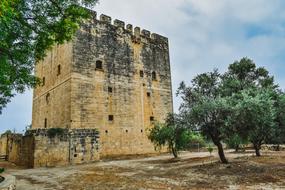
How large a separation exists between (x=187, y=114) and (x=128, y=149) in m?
10.8

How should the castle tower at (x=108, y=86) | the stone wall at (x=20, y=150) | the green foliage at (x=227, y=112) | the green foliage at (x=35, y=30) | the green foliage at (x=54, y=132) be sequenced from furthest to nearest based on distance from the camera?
1. the castle tower at (x=108, y=86)
2. the green foliage at (x=54, y=132)
3. the stone wall at (x=20, y=150)
4. the green foliage at (x=227, y=112)
5. the green foliage at (x=35, y=30)

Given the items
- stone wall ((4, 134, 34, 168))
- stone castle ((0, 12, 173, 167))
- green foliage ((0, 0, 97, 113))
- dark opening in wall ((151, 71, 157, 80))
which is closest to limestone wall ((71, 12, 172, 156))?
stone castle ((0, 12, 173, 167))

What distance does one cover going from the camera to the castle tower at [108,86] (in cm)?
2128

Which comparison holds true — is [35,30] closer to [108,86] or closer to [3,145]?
[108,86]

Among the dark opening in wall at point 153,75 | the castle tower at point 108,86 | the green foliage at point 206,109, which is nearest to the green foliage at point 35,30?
the green foliage at point 206,109

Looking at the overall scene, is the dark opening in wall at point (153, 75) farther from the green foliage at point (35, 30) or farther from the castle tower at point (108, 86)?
the green foliage at point (35, 30)

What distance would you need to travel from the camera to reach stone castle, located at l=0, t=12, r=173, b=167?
18.4 metres

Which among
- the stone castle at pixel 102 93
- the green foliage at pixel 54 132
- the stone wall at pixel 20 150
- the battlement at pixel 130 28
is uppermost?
the battlement at pixel 130 28

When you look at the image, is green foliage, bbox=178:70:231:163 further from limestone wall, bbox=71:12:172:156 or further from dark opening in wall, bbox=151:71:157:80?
dark opening in wall, bbox=151:71:157:80

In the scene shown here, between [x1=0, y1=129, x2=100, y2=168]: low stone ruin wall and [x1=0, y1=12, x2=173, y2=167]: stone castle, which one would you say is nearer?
[x1=0, y1=129, x2=100, y2=168]: low stone ruin wall

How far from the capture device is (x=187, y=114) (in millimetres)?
13398

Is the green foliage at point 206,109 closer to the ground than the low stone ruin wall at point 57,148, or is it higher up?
higher up

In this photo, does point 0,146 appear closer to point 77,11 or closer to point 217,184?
point 77,11

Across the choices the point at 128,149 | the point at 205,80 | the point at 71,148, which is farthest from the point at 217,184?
the point at 128,149
